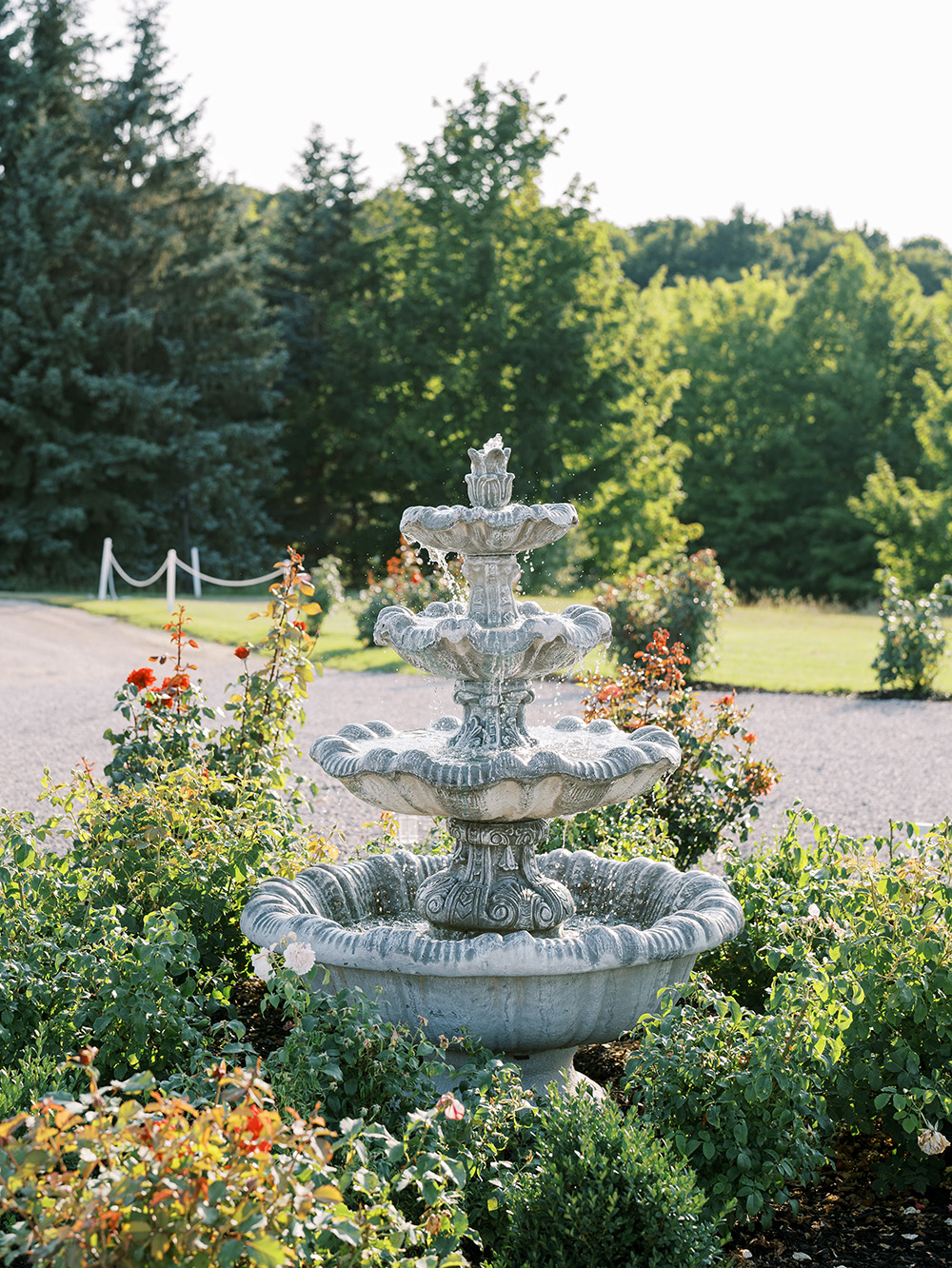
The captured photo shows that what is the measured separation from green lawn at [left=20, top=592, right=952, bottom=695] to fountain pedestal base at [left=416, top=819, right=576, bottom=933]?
6.52 metres

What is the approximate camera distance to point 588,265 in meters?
30.6

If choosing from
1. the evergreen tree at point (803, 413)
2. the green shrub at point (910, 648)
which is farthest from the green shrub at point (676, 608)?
the evergreen tree at point (803, 413)

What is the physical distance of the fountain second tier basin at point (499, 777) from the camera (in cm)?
348

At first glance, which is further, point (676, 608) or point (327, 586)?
point (327, 586)

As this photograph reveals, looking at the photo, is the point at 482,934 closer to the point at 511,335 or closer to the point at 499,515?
the point at 499,515

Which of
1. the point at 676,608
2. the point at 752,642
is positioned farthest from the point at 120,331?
the point at 676,608

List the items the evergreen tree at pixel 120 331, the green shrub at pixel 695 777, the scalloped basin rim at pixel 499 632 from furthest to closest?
the evergreen tree at pixel 120 331 → the green shrub at pixel 695 777 → the scalloped basin rim at pixel 499 632

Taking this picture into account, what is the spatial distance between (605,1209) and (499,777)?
4.26ft

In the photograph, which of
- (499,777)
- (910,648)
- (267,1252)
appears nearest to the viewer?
(267,1252)

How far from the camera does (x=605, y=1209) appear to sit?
2.47m

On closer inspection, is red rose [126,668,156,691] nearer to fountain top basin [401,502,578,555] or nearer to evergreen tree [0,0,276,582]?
fountain top basin [401,502,578,555]

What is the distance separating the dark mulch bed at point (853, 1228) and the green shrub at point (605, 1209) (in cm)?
47

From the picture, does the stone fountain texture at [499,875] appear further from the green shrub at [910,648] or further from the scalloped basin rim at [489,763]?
the green shrub at [910,648]

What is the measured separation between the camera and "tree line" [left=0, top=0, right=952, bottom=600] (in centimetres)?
2803
